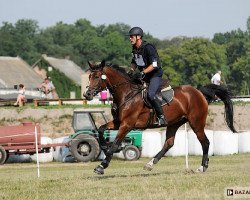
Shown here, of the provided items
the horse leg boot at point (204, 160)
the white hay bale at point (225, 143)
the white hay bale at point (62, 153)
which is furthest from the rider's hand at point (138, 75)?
the white hay bale at point (225, 143)

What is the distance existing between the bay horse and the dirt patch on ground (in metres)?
26.8

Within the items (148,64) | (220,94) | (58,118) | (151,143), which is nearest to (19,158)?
(151,143)

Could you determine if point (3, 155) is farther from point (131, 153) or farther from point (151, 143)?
point (151, 143)

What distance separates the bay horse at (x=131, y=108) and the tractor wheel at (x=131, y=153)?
1611 centimetres

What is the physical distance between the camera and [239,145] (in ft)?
124

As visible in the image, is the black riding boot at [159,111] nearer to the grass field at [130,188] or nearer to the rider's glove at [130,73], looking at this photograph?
the rider's glove at [130,73]

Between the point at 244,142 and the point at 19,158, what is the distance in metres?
11.2

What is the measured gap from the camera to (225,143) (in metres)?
37.4

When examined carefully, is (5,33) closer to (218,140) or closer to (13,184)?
(218,140)

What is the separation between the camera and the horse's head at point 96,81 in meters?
18.1

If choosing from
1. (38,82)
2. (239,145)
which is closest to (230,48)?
(38,82)

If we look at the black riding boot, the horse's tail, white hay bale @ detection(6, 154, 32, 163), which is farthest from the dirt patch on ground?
the black riding boot

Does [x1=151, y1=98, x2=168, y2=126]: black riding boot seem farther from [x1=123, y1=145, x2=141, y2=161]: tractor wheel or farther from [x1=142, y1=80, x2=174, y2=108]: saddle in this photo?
[x1=123, y1=145, x2=141, y2=161]: tractor wheel

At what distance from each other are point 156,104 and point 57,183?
3540mm
